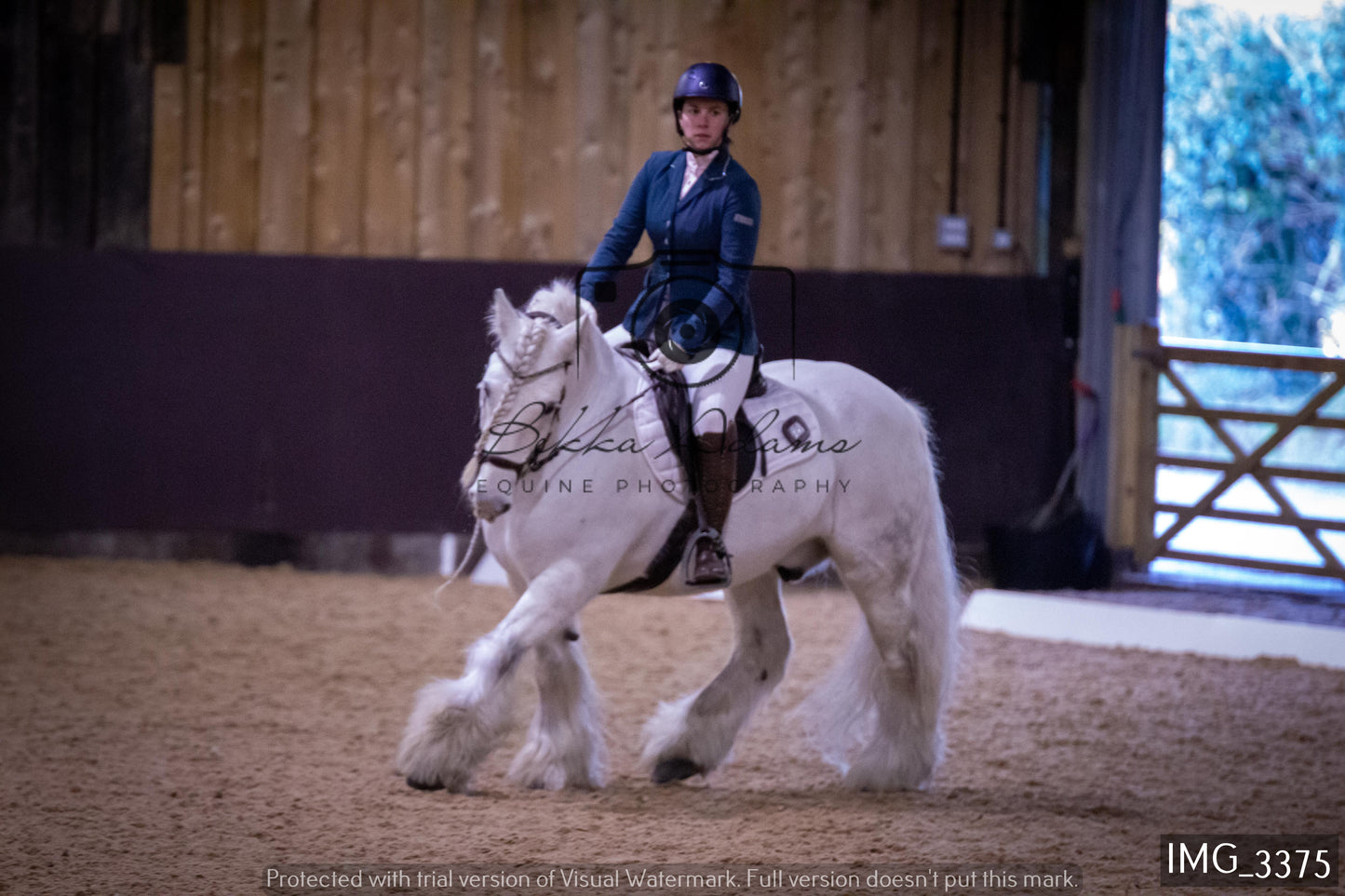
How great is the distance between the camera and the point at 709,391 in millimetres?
3635

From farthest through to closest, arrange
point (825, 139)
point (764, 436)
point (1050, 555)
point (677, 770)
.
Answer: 1. point (825, 139)
2. point (1050, 555)
3. point (677, 770)
4. point (764, 436)

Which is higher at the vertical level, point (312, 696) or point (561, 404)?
point (561, 404)

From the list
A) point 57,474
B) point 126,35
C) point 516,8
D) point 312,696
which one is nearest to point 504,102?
point 516,8

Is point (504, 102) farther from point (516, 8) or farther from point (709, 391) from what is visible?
point (709, 391)

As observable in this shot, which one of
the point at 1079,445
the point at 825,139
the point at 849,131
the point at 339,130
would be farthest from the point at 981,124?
the point at 339,130

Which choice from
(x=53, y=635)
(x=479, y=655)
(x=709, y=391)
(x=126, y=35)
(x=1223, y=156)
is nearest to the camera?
(x=479, y=655)

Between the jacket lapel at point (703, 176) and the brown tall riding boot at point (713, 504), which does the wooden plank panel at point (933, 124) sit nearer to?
the jacket lapel at point (703, 176)

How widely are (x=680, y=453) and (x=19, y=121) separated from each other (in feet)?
19.9

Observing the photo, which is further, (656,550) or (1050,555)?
(1050,555)

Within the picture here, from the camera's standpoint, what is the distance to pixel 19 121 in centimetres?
787

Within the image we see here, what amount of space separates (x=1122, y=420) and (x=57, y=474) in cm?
643

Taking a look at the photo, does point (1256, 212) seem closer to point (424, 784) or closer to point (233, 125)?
point (233, 125)

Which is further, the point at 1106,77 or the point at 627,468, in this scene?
the point at 1106,77

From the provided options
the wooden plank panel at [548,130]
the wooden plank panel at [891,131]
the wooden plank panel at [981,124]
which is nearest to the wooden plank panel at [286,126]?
the wooden plank panel at [548,130]
